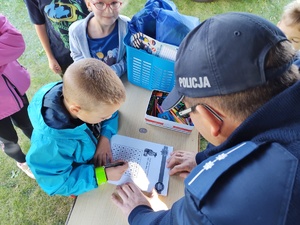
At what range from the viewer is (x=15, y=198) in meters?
1.77

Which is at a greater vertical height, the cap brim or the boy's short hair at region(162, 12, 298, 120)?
the boy's short hair at region(162, 12, 298, 120)

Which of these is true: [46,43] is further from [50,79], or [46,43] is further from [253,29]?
[253,29]

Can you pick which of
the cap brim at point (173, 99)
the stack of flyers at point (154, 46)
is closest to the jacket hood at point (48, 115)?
the cap brim at point (173, 99)

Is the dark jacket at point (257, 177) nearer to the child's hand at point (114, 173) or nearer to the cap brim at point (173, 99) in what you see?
the cap brim at point (173, 99)

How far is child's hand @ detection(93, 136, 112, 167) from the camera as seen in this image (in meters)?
1.11

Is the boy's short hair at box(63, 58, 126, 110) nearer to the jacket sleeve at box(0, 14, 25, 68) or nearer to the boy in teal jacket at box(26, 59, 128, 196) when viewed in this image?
the boy in teal jacket at box(26, 59, 128, 196)

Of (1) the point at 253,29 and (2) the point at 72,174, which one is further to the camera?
(2) the point at 72,174

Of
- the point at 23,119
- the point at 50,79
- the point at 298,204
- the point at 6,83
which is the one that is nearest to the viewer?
the point at 298,204

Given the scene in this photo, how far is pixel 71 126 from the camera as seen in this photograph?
996mm

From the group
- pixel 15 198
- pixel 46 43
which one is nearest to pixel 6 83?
pixel 46 43

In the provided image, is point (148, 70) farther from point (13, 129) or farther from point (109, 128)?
point (13, 129)

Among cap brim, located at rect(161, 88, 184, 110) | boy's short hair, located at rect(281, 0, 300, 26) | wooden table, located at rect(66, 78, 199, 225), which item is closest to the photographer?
cap brim, located at rect(161, 88, 184, 110)

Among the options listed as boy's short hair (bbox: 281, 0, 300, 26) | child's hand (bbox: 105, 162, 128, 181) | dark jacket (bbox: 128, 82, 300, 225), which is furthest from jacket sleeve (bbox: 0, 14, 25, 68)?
boy's short hair (bbox: 281, 0, 300, 26)

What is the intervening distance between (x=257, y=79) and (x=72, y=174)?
788 millimetres
